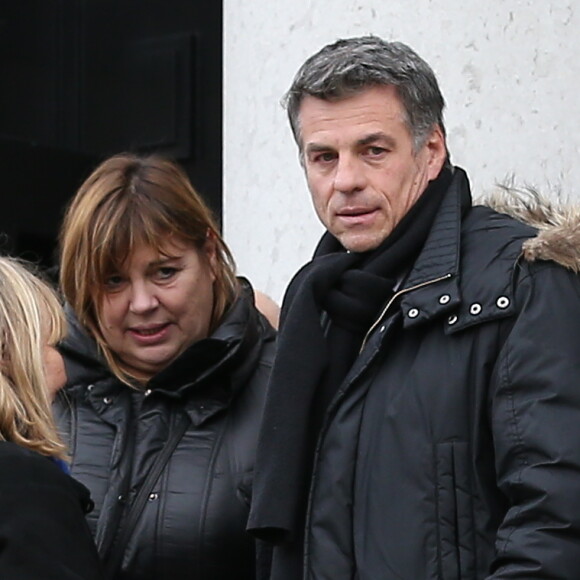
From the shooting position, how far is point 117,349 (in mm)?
3672

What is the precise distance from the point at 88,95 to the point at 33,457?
12.8 ft

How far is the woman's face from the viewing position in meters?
3.63

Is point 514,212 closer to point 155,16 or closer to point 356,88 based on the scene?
point 356,88

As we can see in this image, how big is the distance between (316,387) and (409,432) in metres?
0.24

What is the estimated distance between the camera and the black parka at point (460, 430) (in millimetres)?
2670

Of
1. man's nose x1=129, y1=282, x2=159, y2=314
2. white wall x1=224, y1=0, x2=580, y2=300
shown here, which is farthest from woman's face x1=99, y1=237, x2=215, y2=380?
white wall x1=224, y1=0, x2=580, y2=300

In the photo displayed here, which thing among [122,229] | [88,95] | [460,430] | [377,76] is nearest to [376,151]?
[377,76]

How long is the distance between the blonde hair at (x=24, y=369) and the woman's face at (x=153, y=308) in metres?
0.79

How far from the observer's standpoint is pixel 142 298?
11.8ft

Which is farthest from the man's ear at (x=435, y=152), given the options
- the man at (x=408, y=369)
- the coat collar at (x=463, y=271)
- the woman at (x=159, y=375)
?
the woman at (x=159, y=375)

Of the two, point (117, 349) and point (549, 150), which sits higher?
point (549, 150)

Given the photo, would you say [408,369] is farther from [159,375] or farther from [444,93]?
[444,93]

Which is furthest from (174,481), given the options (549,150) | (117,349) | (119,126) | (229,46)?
(119,126)

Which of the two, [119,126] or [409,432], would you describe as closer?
[409,432]
